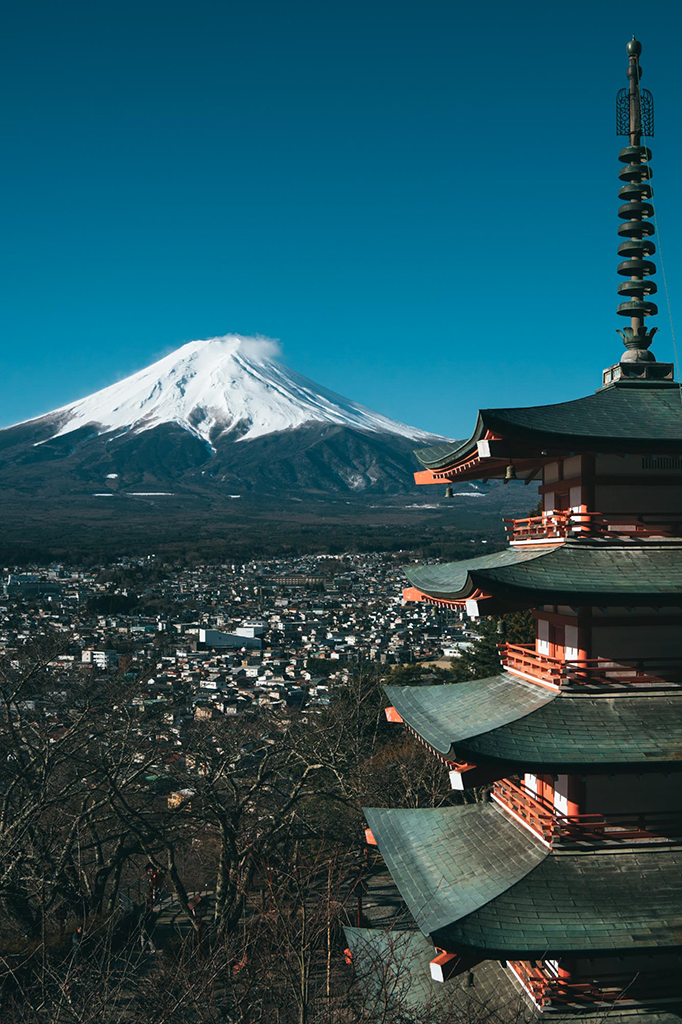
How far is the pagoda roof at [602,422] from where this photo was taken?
30.6 ft

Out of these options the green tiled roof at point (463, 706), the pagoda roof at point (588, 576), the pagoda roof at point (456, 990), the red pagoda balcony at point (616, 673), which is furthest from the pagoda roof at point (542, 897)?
the pagoda roof at point (588, 576)

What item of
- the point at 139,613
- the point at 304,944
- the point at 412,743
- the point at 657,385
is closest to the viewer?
the point at 304,944

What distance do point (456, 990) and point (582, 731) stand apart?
3.88 meters

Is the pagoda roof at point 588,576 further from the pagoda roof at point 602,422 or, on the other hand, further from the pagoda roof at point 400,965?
the pagoda roof at point 400,965

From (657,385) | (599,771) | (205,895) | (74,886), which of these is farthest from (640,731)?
(205,895)

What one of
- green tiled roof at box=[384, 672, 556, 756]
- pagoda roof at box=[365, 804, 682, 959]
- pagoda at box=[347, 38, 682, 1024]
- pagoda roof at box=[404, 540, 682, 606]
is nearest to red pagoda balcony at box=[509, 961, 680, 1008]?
pagoda at box=[347, 38, 682, 1024]

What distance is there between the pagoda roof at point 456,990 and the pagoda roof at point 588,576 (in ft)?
14.1

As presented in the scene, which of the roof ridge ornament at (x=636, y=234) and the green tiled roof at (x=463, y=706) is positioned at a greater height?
the roof ridge ornament at (x=636, y=234)

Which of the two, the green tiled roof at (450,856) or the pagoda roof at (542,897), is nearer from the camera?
the pagoda roof at (542,897)

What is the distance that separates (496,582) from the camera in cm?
909

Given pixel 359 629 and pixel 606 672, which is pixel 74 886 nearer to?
pixel 606 672

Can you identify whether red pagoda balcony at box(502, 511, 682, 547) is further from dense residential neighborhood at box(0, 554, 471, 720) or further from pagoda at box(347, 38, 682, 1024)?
dense residential neighborhood at box(0, 554, 471, 720)

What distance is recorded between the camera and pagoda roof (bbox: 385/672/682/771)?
8883mm

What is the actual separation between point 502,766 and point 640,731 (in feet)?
5.42
